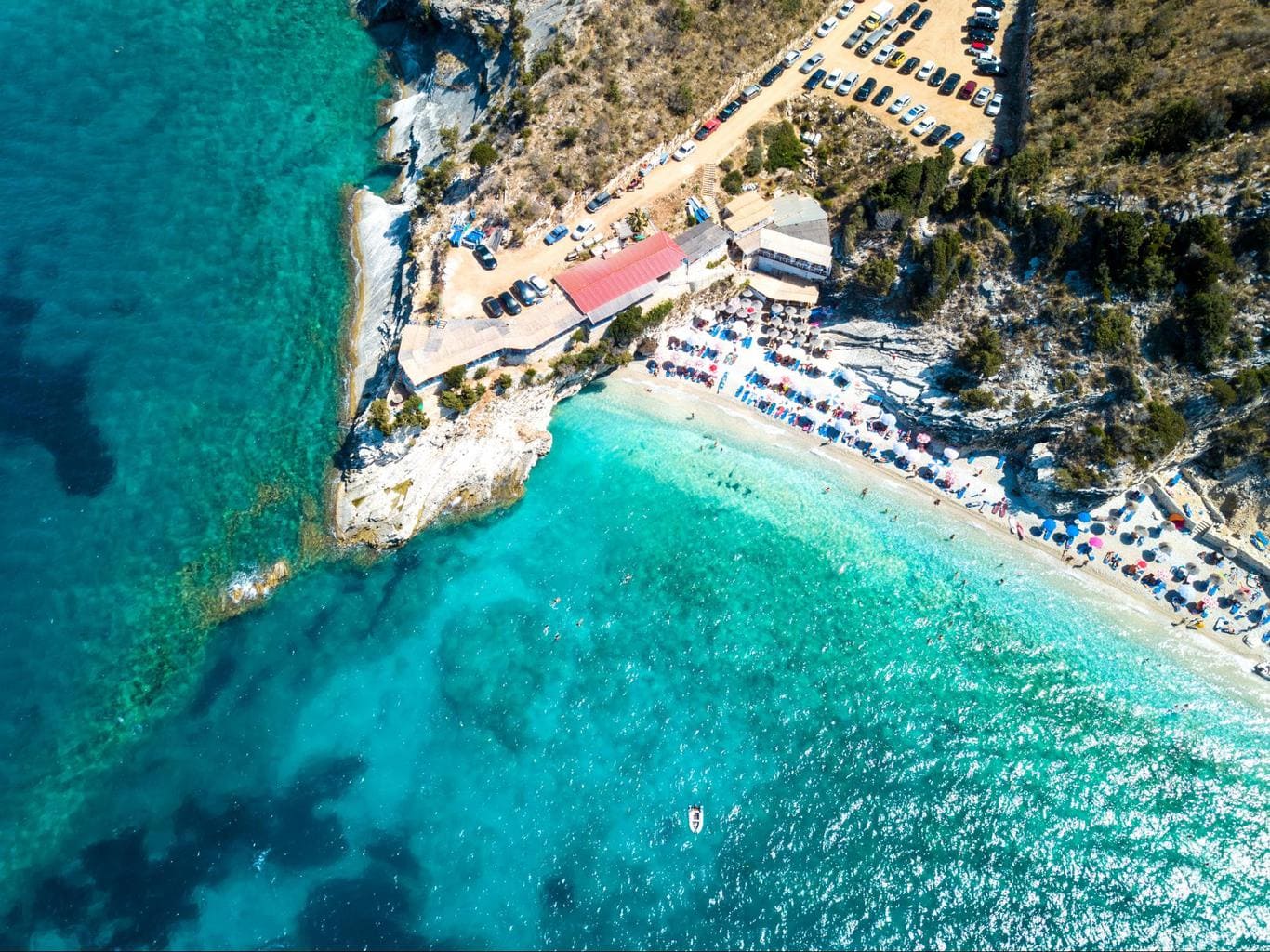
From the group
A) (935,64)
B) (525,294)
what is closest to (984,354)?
(935,64)

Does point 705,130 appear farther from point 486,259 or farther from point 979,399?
point 979,399

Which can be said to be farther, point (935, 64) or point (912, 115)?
point (935, 64)

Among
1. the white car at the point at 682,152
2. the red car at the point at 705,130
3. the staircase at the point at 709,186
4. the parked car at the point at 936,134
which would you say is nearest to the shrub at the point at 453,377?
the staircase at the point at 709,186

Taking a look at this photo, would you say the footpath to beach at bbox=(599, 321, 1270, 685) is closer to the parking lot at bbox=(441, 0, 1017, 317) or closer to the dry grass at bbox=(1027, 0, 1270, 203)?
the parking lot at bbox=(441, 0, 1017, 317)

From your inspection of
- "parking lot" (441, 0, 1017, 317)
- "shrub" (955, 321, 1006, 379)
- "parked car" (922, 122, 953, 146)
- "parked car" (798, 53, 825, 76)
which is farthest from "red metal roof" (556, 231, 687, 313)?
"parked car" (922, 122, 953, 146)

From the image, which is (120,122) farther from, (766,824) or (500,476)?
(766,824)

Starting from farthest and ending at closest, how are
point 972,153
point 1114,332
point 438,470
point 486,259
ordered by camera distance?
1. point 972,153
2. point 486,259
3. point 438,470
4. point 1114,332

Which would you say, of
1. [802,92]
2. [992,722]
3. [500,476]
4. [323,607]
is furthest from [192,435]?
[992,722]
